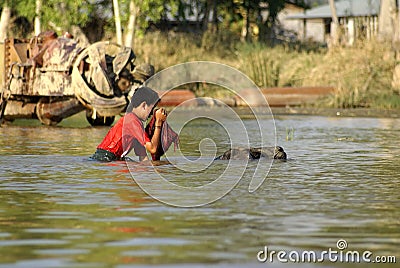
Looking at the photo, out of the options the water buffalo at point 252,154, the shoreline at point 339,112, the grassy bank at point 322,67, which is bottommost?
the shoreline at point 339,112

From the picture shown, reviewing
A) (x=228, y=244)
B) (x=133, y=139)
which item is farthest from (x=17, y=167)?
(x=228, y=244)

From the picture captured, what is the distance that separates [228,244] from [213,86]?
29.0m

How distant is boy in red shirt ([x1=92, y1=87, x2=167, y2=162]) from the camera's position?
1434cm

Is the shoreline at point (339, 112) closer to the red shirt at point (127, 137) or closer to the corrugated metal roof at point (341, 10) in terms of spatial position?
the red shirt at point (127, 137)

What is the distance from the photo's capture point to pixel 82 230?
352 inches

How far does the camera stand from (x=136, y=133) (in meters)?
14.4

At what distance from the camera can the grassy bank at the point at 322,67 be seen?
106 ft

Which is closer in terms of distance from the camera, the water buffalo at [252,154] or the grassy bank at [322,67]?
the water buffalo at [252,154]

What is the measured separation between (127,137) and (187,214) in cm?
475

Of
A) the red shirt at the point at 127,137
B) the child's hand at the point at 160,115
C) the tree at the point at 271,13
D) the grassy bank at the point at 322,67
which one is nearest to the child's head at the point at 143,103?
the red shirt at the point at 127,137

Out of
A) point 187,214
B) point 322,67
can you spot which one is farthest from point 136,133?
point 322,67

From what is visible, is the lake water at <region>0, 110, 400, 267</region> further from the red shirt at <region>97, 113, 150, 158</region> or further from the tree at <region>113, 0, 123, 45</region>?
the tree at <region>113, 0, 123, 45</region>

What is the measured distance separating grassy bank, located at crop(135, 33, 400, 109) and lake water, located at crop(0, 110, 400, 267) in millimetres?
15211

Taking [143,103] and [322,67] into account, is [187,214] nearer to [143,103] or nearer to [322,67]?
[143,103]
